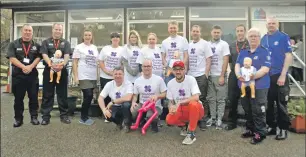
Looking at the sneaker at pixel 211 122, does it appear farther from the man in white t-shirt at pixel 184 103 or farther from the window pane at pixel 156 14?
the window pane at pixel 156 14

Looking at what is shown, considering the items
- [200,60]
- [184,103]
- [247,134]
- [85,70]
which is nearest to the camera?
[184,103]

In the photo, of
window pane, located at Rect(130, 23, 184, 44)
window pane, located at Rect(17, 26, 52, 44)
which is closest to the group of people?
window pane, located at Rect(130, 23, 184, 44)

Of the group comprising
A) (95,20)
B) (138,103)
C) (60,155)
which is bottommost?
(60,155)

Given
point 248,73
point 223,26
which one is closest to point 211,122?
point 248,73

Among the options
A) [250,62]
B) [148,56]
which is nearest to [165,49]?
[148,56]

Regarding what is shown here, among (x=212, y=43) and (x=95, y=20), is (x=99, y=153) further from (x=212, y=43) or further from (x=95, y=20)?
(x=95, y=20)

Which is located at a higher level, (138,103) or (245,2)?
(245,2)

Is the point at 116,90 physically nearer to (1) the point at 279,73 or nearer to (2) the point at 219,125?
(2) the point at 219,125

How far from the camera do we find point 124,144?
4.52 meters

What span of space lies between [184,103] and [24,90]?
2.85m

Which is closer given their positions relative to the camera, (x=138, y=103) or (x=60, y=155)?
(x=60, y=155)

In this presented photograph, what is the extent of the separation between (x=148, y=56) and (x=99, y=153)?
2022mm

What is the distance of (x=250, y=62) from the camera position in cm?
449

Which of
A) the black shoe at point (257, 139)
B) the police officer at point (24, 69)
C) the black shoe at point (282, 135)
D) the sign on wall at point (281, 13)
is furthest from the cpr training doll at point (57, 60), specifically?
the sign on wall at point (281, 13)
